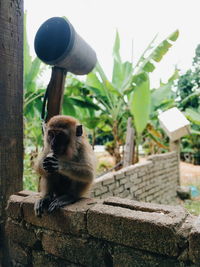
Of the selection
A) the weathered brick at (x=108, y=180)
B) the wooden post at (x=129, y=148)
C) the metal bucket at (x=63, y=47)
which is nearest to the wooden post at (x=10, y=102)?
the metal bucket at (x=63, y=47)

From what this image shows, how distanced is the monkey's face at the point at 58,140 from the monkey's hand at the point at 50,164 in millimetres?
165

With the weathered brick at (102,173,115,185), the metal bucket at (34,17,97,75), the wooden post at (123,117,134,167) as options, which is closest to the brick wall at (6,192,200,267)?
the metal bucket at (34,17,97,75)

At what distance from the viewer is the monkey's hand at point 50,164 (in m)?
2.39

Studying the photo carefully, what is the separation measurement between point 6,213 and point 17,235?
10.6 inches

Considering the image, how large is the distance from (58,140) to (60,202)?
1.90 ft

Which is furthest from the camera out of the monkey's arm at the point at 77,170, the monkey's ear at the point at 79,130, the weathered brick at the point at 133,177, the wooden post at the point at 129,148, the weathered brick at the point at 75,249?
the wooden post at the point at 129,148

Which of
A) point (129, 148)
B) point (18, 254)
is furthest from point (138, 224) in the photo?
point (129, 148)

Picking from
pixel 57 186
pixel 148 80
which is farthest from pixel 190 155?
pixel 57 186

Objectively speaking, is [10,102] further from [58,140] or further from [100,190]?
[100,190]

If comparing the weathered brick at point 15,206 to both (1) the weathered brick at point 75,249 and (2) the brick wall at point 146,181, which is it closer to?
(1) the weathered brick at point 75,249

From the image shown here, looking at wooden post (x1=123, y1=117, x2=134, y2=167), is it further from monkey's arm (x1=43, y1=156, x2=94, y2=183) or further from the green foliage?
monkey's arm (x1=43, y1=156, x2=94, y2=183)

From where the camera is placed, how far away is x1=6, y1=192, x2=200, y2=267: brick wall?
76.4 inches

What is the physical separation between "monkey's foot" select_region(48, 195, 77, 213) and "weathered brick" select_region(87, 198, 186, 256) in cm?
33

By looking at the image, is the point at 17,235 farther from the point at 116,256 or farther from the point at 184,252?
the point at 184,252
